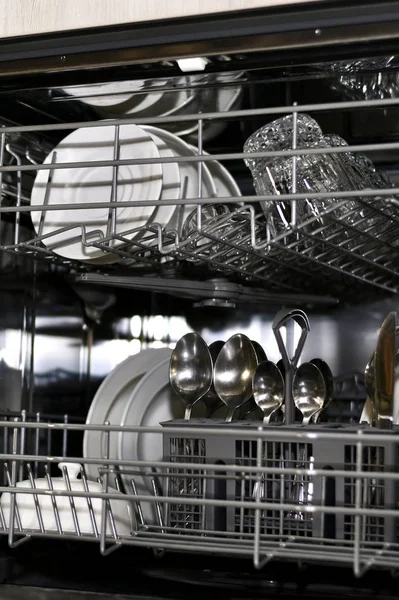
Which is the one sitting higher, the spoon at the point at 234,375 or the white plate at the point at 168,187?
the white plate at the point at 168,187

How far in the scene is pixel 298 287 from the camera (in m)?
1.26

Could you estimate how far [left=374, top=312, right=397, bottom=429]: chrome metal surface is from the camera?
2.79 feet

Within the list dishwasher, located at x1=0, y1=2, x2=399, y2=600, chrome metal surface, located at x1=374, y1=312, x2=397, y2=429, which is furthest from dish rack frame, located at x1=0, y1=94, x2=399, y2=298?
chrome metal surface, located at x1=374, y1=312, x2=397, y2=429

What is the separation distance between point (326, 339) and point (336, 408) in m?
0.10

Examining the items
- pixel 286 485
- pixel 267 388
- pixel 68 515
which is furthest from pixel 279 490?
pixel 68 515

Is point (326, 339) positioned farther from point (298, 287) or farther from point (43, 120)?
point (43, 120)

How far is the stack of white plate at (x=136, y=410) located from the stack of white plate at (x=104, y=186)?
18 cm

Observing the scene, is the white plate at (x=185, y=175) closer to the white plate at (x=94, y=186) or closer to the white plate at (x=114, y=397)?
the white plate at (x=94, y=186)

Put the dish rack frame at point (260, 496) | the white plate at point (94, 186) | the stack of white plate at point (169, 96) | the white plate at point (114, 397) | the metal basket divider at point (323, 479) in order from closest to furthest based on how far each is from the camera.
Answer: the dish rack frame at point (260, 496) < the metal basket divider at point (323, 479) < the stack of white plate at point (169, 96) < the white plate at point (94, 186) < the white plate at point (114, 397)

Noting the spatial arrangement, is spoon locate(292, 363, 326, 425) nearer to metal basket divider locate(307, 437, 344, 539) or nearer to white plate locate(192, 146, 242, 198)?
metal basket divider locate(307, 437, 344, 539)

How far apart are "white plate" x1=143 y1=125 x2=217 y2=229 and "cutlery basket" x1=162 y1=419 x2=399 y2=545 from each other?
0.32 m

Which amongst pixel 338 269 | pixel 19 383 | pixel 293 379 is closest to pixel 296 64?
pixel 338 269

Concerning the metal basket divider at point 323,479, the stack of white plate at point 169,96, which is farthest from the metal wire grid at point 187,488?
the stack of white plate at point 169,96

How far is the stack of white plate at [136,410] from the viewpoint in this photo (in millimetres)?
1128
